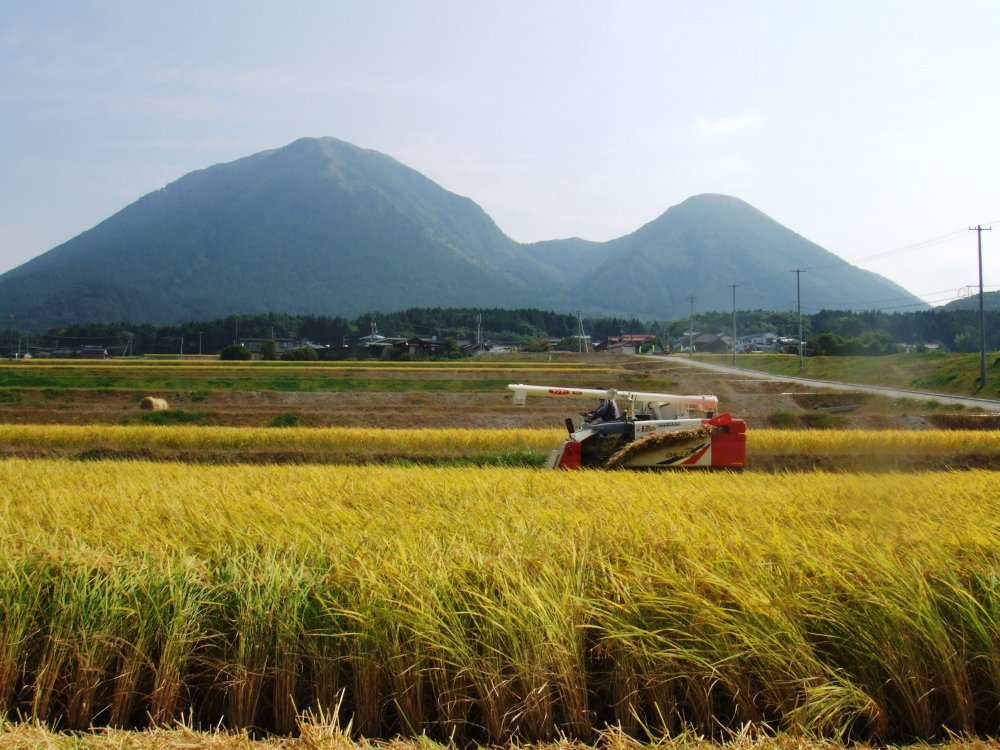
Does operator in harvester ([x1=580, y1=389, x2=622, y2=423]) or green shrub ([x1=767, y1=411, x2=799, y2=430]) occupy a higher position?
operator in harvester ([x1=580, y1=389, x2=622, y2=423])

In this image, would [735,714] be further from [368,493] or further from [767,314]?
[767,314]

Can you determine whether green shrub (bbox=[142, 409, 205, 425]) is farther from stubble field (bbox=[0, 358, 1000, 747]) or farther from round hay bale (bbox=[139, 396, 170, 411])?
stubble field (bbox=[0, 358, 1000, 747])

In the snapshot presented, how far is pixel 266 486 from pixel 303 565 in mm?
4408

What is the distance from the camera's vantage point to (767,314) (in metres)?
125

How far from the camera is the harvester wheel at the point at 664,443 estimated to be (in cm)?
1294

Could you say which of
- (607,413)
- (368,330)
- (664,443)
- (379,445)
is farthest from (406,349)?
(664,443)

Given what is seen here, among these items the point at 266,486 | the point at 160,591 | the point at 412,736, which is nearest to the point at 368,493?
the point at 266,486

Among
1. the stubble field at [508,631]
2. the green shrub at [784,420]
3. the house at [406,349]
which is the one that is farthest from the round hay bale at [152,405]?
the house at [406,349]

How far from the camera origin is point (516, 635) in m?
3.86

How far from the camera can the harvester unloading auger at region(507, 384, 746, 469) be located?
1307cm

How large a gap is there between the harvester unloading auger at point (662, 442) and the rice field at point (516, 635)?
8.06 metres

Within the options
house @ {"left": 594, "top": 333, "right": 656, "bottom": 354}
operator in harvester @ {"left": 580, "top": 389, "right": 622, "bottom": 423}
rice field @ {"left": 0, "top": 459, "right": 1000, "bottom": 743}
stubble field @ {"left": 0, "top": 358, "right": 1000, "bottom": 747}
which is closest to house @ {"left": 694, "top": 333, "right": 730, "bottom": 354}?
house @ {"left": 594, "top": 333, "right": 656, "bottom": 354}

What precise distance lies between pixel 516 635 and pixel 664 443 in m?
9.65

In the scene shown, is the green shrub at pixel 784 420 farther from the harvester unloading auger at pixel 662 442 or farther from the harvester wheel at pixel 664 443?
the harvester wheel at pixel 664 443
